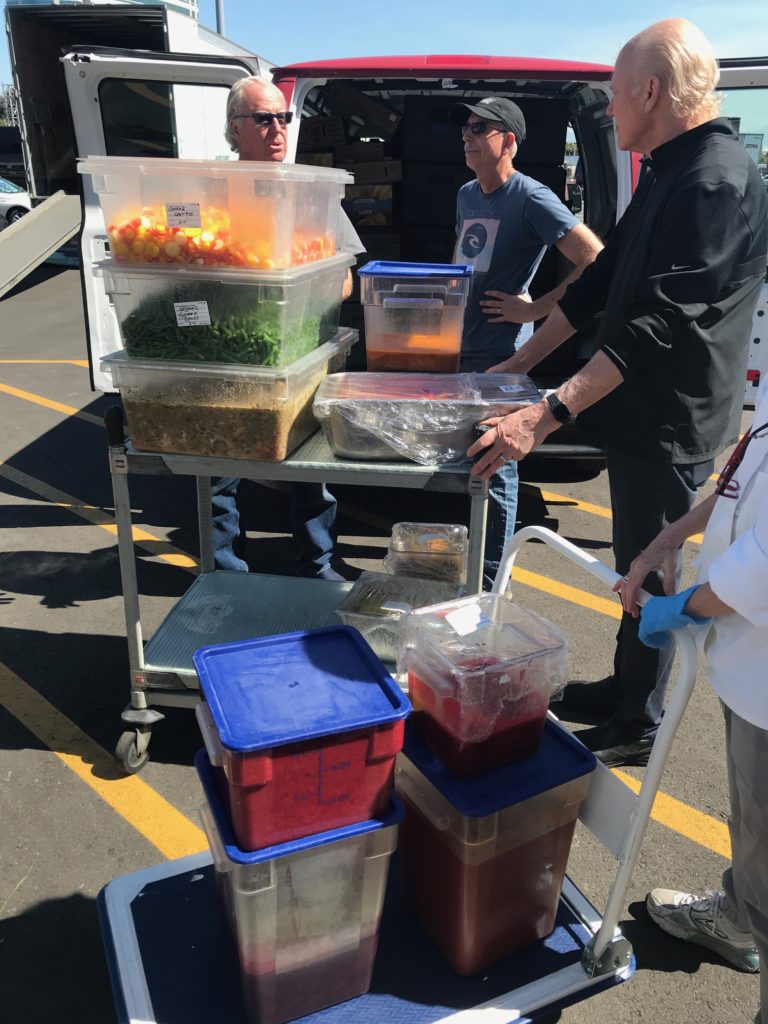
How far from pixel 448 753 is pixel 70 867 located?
141cm

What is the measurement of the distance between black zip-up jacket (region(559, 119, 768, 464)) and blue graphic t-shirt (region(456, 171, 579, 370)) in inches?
33.7

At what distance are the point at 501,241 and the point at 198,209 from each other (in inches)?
67.4

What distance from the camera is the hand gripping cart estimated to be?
1719 mm

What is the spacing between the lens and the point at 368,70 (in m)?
3.99

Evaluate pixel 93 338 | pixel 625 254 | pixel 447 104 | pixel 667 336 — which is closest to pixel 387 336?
pixel 625 254

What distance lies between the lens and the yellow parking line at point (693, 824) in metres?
2.58

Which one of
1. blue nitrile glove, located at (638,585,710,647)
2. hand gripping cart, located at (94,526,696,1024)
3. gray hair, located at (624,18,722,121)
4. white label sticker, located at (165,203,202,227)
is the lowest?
hand gripping cart, located at (94,526,696,1024)

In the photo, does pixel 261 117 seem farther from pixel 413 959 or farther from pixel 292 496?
pixel 413 959

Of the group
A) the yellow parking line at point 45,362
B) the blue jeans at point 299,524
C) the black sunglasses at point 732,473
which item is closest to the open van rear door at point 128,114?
the blue jeans at point 299,524

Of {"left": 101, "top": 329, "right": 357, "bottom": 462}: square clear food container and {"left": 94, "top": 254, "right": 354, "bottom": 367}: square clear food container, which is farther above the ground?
{"left": 94, "top": 254, "right": 354, "bottom": 367}: square clear food container

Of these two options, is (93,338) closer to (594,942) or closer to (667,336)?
(667,336)

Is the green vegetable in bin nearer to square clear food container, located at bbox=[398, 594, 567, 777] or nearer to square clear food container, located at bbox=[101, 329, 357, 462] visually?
square clear food container, located at bbox=[101, 329, 357, 462]

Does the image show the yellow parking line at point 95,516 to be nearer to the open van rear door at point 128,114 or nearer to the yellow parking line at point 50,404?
the open van rear door at point 128,114

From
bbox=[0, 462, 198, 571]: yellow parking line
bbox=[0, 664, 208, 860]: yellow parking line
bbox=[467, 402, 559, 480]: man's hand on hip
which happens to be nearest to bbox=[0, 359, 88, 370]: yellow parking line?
bbox=[0, 462, 198, 571]: yellow parking line
